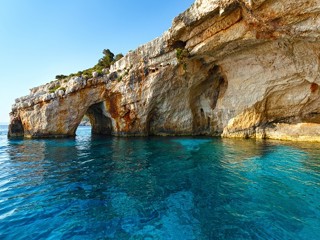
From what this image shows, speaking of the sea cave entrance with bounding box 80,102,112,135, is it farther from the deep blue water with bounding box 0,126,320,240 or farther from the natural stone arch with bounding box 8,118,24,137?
the deep blue water with bounding box 0,126,320,240

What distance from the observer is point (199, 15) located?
1670 cm

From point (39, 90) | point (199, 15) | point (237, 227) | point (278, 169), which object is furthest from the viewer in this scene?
point (39, 90)

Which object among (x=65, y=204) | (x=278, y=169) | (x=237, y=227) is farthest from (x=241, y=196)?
(x=65, y=204)

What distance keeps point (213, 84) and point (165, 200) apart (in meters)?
20.7

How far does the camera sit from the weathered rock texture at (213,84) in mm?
15445

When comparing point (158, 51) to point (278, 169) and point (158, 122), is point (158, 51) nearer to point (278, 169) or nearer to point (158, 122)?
point (158, 122)

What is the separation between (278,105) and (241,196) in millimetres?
16226

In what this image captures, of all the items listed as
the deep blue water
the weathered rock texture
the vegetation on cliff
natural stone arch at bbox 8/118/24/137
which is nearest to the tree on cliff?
the vegetation on cliff

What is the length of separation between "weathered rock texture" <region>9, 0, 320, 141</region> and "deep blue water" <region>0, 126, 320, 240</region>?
8984 millimetres

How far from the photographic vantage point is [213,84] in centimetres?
2512

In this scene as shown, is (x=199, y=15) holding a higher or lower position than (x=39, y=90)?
higher

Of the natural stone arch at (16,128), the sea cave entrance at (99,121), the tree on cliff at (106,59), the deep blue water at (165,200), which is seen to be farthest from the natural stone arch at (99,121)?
the deep blue water at (165,200)

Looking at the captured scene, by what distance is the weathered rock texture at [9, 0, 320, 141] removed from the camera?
15.4m

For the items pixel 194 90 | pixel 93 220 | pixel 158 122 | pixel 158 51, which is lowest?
pixel 93 220
